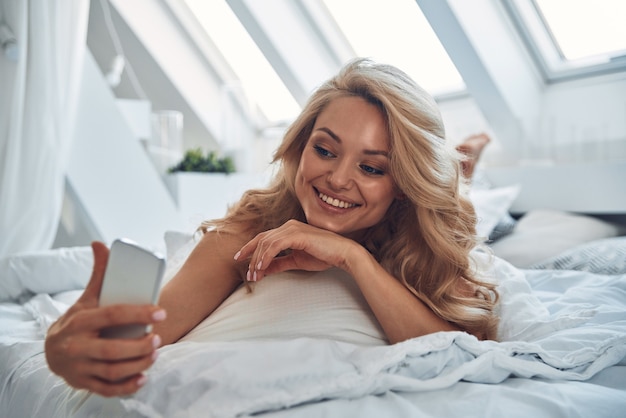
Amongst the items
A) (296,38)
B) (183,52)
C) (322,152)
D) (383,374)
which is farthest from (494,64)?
(183,52)

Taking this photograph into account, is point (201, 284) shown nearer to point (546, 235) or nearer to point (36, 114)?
point (546, 235)

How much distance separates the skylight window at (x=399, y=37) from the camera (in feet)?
10.0

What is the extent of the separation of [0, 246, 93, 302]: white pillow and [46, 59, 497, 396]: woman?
0.72m

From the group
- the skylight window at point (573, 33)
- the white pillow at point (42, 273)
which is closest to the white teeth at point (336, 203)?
the white pillow at point (42, 273)

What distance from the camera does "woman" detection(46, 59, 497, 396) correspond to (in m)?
1.10

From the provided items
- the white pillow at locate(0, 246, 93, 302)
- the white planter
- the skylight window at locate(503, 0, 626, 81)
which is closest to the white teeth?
the white pillow at locate(0, 246, 93, 302)

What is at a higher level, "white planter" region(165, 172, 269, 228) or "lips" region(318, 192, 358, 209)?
"lips" region(318, 192, 358, 209)

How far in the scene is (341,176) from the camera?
1.12 metres

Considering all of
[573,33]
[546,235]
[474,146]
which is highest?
[573,33]

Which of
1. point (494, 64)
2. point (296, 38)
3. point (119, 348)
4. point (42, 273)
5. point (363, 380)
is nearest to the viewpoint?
point (119, 348)

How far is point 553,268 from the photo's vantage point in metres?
1.78

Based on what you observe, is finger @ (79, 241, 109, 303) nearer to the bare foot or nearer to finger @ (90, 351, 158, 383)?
finger @ (90, 351, 158, 383)

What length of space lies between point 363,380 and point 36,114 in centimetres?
198

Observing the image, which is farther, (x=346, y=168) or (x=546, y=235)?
(x=546, y=235)
